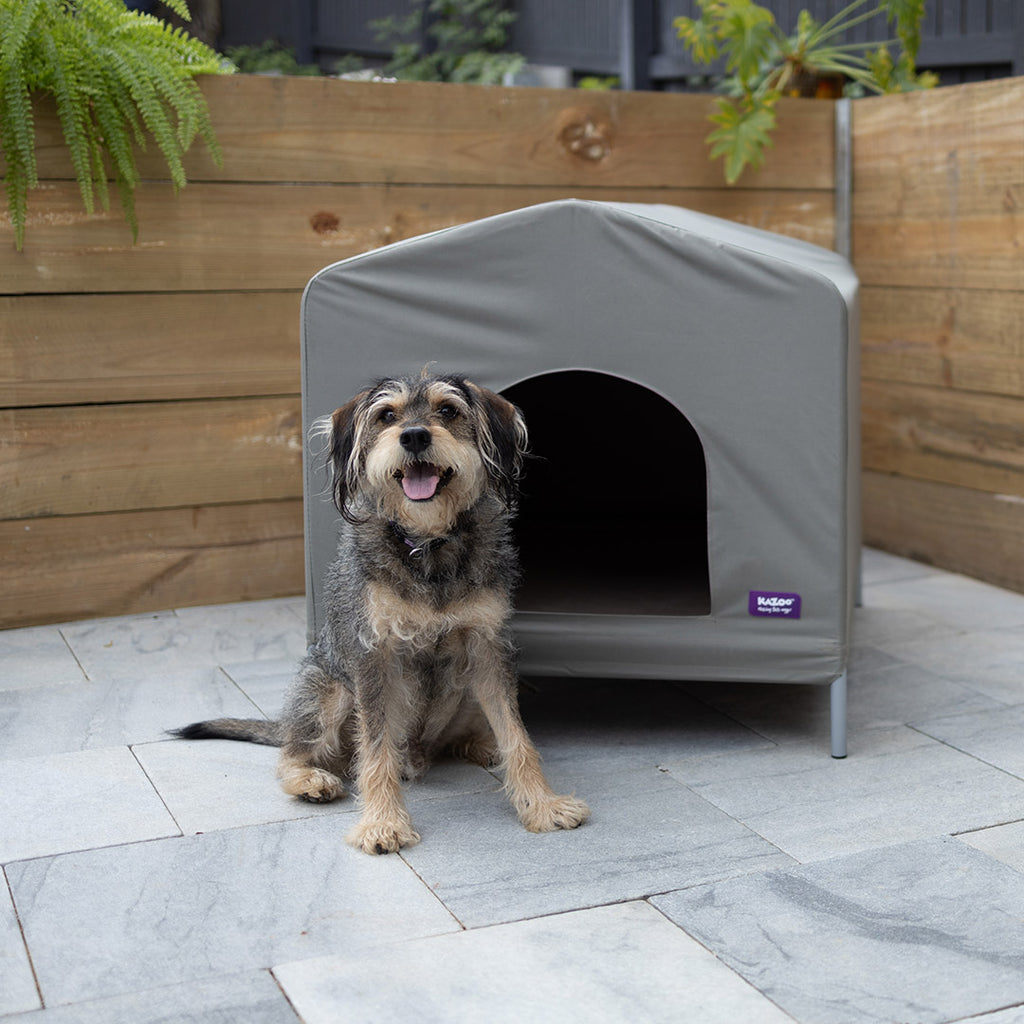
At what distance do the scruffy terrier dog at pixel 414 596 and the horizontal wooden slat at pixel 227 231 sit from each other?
2.09 meters

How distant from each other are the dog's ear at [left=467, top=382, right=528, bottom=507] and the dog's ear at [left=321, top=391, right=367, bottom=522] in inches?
12.3

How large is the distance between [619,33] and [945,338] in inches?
183

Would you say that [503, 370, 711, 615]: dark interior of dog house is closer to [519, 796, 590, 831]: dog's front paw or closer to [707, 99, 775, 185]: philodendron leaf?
[707, 99, 775, 185]: philodendron leaf

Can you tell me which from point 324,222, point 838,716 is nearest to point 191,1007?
point 838,716

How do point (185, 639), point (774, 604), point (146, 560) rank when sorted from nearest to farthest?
point (774, 604), point (185, 639), point (146, 560)

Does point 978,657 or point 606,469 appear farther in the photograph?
point 606,469

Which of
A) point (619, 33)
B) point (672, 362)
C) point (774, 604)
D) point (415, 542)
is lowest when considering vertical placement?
point (774, 604)

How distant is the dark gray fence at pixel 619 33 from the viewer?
277 inches

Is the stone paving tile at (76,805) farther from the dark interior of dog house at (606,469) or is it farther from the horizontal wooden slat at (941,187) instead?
Result: the horizontal wooden slat at (941,187)

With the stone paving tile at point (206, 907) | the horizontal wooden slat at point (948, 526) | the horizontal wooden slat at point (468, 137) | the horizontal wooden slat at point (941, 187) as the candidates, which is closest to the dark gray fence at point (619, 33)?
the horizontal wooden slat at point (941, 187)

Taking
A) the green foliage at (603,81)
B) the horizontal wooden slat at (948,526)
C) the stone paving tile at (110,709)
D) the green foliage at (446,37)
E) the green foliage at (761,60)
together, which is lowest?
the stone paving tile at (110,709)

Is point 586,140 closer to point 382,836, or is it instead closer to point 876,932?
point 382,836

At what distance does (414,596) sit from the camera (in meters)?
3.28

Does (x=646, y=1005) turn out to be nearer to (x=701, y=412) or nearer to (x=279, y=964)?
(x=279, y=964)
